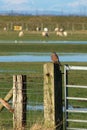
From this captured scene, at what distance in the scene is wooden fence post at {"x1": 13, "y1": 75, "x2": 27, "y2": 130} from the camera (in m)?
13.5

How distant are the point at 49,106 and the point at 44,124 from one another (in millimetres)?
383

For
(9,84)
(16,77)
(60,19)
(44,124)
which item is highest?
(16,77)

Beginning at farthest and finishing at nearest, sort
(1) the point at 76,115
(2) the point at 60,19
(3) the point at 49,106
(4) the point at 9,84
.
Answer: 1. (2) the point at 60,19
2. (4) the point at 9,84
3. (1) the point at 76,115
4. (3) the point at 49,106

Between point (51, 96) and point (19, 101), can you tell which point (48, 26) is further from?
point (51, 96)

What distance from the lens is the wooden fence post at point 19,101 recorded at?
44.3ft

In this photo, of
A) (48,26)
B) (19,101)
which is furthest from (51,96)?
(48,26)

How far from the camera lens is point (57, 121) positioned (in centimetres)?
1334

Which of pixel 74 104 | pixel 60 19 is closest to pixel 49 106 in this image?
pixel 74 104

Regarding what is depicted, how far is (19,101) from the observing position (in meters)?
13.5

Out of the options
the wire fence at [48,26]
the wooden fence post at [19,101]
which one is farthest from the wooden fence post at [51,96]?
the wire fence at [48,26]

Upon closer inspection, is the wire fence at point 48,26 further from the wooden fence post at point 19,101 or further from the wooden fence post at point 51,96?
the wooden fence post at point 51,96

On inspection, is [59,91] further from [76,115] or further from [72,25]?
[72,25]

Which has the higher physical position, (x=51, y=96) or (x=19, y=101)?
(x=51, y=96)

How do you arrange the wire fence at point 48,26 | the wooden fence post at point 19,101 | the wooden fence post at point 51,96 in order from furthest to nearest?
the wire fence at point 48,26 < the wooden fence post at point 19,101 < the wooden fence post at point 51,96
